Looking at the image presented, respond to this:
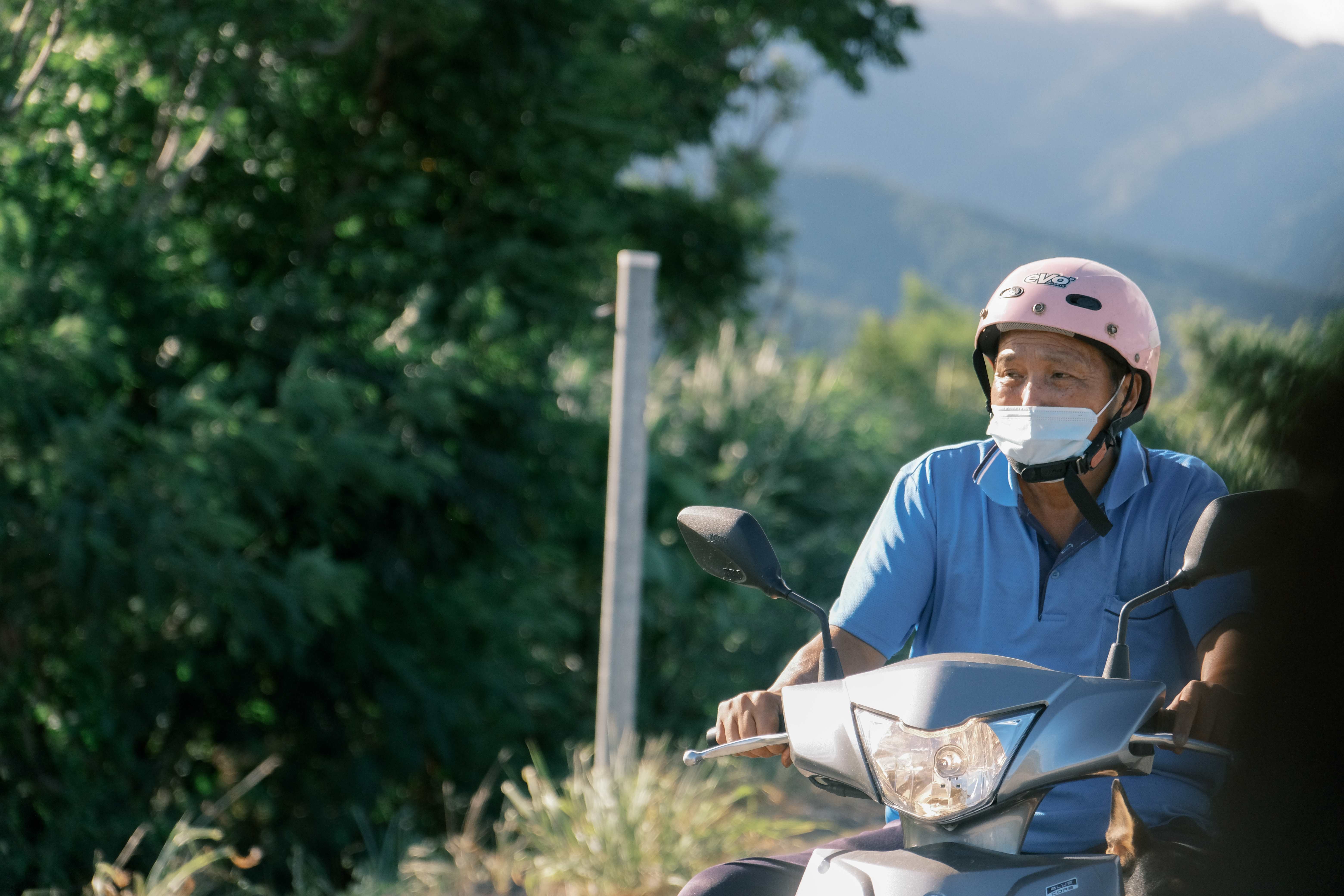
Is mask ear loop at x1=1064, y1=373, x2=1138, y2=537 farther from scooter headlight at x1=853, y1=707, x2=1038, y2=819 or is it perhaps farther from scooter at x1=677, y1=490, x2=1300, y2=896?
scooter headlight at x1=853, y1=707, x2=1038, y2=819

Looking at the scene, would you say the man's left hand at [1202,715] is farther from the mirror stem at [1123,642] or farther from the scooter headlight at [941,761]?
the scooter headlight at [941,761]

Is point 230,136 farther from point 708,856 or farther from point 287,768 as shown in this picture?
point 708,856

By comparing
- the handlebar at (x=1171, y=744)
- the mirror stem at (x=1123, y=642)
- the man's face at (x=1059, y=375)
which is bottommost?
the handlebar at (x=1171, y=744)

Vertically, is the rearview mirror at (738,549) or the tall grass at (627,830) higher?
the rearview mirror at (738,549)

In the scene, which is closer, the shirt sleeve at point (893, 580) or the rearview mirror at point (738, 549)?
the rearview mirror at point (738, 549)

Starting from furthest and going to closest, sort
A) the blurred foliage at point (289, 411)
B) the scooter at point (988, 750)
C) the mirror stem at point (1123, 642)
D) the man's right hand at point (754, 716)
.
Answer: the blurred foliage at point (289, 411) → the man's right hand at point (754, 716) → the mirror stem at point (1123, 642) → the scooter at point (988, 750)

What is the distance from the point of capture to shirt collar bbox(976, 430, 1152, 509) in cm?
218

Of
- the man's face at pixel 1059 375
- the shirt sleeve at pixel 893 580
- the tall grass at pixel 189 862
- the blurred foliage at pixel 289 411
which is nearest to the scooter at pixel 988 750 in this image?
the shirt sleeve at pixel 893 580

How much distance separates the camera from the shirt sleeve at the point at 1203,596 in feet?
6.36

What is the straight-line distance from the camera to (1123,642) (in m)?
1.71

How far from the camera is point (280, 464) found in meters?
5.91

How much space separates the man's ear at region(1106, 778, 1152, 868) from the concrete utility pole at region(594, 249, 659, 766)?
3.53 metres

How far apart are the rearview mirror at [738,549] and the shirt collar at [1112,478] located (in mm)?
495

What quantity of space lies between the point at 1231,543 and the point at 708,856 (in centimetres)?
373
